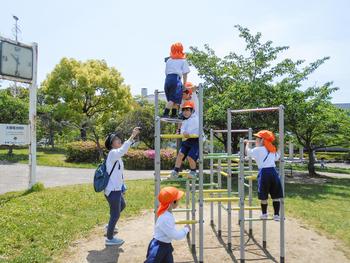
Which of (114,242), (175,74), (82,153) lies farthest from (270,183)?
(82,153)

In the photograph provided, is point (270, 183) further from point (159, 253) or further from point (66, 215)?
point (66, 215)

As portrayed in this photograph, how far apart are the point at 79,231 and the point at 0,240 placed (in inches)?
60.2

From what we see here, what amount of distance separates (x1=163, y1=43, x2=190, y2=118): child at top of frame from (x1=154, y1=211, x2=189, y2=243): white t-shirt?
1956 mm

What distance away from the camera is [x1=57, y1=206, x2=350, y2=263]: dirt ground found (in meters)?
6.25

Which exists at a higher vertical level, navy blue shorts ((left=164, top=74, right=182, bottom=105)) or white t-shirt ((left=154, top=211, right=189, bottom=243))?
navy blue shorts ((left=164, top=74, right=182, bottom=105))

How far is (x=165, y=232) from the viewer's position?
425 centimetres

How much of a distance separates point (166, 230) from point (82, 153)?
19260 mm

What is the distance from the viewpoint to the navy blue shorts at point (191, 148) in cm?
580

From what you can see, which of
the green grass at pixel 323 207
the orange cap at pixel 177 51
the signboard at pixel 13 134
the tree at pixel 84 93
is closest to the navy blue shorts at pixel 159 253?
the orange cap at pixel 177 51

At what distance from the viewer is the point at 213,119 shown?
16.0 meters

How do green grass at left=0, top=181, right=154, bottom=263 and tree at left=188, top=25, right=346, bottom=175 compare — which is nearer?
green grass at left=0, top=181, right=154, bottom=263

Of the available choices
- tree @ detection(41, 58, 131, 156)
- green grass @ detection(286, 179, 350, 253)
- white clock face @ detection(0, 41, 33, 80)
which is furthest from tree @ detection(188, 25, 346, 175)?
tree @ detection(41, 58, 131, 156)

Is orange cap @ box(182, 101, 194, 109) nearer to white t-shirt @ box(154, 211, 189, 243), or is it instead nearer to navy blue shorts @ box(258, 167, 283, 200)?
navy blue shorts @ box(258, 167, 283, 200)

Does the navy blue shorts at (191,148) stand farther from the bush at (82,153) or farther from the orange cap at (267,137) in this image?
the bush at (82,153)
